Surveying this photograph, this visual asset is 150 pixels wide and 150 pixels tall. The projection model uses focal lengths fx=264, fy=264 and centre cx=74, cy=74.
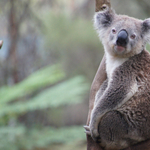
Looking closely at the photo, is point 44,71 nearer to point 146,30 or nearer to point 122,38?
point 146,30

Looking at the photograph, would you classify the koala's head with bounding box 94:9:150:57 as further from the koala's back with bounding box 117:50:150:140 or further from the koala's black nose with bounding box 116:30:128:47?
the koala's back with bounding box 117:50:150:140

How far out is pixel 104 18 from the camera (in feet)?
13.0

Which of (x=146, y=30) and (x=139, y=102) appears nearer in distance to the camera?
(x=139, y=102)

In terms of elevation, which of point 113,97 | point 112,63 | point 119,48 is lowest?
point 113,97

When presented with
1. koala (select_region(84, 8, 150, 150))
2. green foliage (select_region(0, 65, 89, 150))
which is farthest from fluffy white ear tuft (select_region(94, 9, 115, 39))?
green foliage (select_region(0, 65, 89, 150))

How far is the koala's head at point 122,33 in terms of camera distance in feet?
11.8

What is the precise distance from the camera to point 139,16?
12727 mm

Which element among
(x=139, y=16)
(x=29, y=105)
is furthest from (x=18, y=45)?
(x=139, y=16)

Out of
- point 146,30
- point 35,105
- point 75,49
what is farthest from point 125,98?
point 75,49

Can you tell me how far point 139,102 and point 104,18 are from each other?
4.47 feet

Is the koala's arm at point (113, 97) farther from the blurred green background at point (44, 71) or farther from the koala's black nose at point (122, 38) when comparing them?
the blurred green background at point (44, 71)

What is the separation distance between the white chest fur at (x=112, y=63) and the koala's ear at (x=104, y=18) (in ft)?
1.57

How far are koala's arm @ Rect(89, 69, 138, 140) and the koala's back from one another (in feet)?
0.24

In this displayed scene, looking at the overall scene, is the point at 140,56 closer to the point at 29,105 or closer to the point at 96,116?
the point at 96,116
